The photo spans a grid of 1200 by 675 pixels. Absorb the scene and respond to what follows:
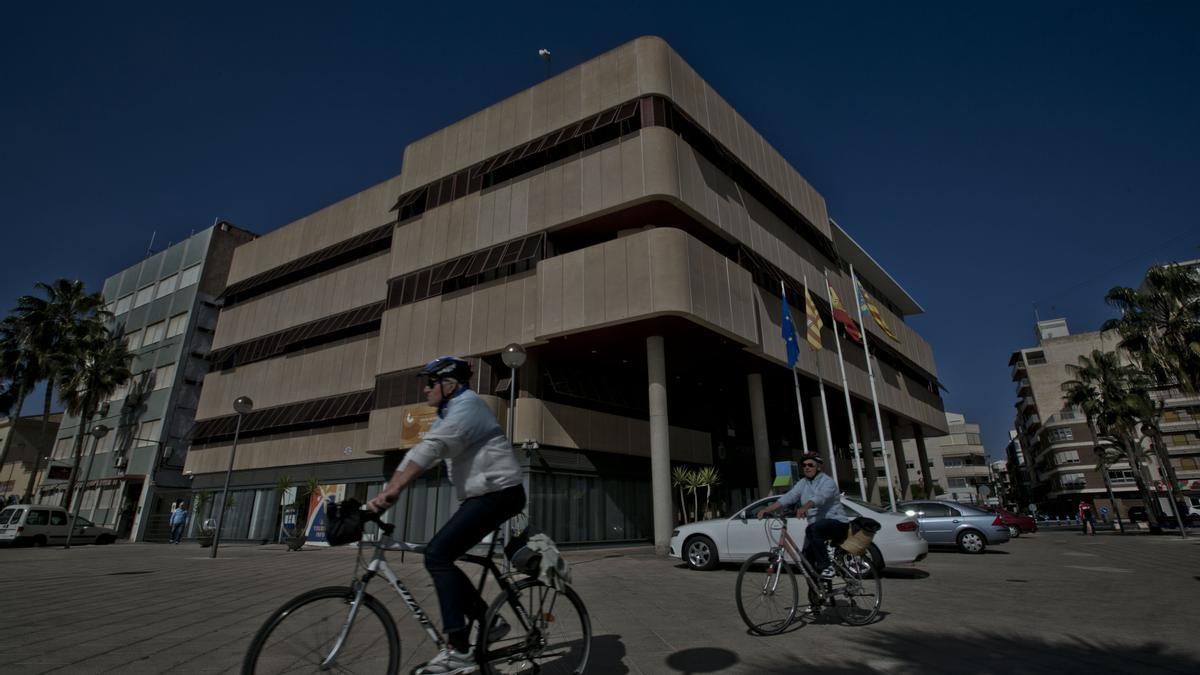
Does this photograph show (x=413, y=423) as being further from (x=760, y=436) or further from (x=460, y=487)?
(x=460, y=487)

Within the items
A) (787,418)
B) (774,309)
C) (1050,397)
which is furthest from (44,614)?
(1050,397)

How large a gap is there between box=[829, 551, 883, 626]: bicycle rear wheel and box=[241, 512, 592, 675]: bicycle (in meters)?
3.29

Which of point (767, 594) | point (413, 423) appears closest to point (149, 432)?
point (413, 423)

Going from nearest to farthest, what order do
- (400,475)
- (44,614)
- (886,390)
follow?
1. (400,475)
2. (44,614)
3. (886,390)

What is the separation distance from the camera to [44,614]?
20.4ft

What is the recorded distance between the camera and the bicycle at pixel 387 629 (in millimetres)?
2787

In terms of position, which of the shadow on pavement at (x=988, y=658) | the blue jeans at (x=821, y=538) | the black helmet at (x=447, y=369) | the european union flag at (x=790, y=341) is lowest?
the shadow on pavement at (x=988, y=658)

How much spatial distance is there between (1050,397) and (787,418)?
55748mm

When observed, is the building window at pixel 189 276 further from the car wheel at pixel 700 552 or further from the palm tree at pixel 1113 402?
the palm tree at pixel 1113 402

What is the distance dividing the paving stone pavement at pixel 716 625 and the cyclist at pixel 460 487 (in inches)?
31.5

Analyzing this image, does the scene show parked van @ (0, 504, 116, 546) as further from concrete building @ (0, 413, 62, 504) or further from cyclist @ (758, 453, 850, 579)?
concrete building @ (0, 413, 62, 504)

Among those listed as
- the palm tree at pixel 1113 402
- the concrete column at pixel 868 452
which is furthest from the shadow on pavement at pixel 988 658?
the palm tree at pixel 1113 402

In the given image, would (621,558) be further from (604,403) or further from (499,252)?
(499,252)

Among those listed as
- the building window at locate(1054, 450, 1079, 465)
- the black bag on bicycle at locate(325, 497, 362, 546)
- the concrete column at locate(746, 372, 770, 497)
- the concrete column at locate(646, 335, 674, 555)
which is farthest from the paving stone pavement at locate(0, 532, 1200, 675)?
the building window at locate(1054, 450, 1079, 465)
